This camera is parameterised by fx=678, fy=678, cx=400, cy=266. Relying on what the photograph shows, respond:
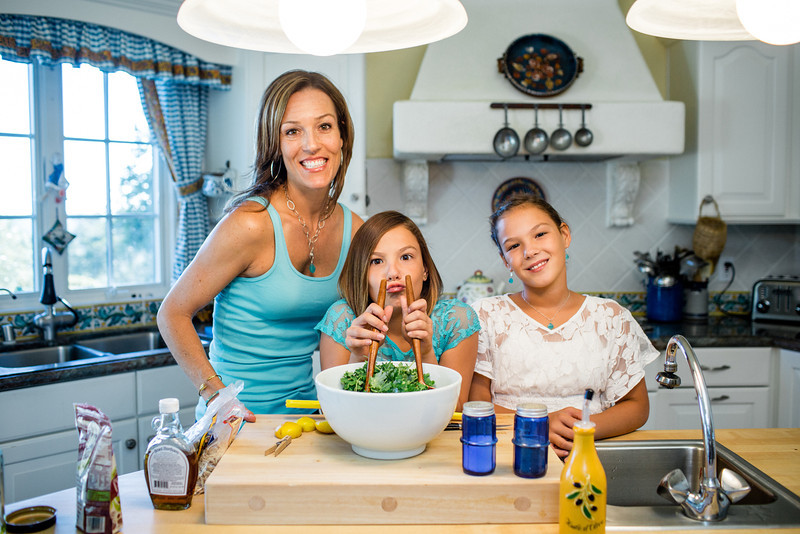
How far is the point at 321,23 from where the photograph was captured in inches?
36.9

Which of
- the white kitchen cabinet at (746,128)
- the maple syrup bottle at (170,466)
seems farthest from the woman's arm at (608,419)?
the white kitchen cabinet at (746,128)

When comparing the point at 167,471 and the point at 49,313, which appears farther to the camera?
the point at 49,313

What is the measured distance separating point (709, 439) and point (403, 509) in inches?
19.6

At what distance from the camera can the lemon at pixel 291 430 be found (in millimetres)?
1173

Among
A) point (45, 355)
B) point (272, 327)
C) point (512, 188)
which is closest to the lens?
point (272, 327)

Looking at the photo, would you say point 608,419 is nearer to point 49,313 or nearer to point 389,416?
point 389,416

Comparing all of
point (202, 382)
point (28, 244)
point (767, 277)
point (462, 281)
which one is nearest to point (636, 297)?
point (767, 277)

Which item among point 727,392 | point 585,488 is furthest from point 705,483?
point 727,392

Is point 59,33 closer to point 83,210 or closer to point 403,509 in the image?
point 83,210

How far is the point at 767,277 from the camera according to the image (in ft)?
10.5

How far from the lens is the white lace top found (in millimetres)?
1581

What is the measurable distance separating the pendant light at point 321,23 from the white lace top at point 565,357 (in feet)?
2.66

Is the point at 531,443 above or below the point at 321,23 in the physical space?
below

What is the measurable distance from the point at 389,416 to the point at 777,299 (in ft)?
8.97
